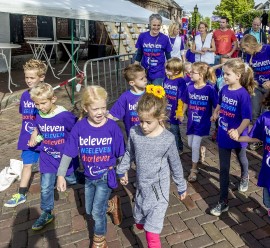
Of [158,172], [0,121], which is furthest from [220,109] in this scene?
[0,121]

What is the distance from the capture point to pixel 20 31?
38.1 ft

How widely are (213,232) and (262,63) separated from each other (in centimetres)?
303

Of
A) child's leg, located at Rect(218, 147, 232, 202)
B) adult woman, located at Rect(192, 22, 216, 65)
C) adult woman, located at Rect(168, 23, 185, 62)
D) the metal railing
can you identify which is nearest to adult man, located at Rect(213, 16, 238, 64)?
adult woman, located at Rect(192, 22, 216, 65)

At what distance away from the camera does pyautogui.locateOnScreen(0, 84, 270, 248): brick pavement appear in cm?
307

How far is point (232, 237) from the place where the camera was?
3090mm

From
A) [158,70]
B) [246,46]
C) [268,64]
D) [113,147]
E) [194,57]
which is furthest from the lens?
[194,57]

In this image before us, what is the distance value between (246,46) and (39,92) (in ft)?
9.31

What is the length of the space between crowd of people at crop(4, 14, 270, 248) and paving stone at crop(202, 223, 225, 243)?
0.19 m

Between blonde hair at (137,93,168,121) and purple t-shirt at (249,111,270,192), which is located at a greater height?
blonde hair at (137,93,168,121)

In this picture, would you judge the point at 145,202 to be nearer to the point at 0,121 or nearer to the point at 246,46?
the point at 246,46

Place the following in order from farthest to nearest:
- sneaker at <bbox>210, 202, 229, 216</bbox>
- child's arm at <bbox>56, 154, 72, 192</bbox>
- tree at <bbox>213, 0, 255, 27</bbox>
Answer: tree at <bbox>213, 0, 255, 27</bbox> < sneaker at <bbox>210, 202, 229, 216</bbox> < child's arm at <bbox>56, 154, 72, 192</bbox>

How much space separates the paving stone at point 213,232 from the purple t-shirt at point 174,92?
163cm

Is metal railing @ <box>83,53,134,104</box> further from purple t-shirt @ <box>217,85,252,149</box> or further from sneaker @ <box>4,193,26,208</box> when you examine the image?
purple t-shirt @ <box>217,85,252,149</box>

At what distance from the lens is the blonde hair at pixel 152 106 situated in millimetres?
2383
